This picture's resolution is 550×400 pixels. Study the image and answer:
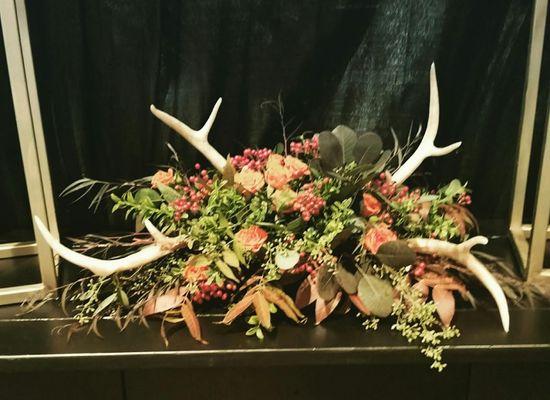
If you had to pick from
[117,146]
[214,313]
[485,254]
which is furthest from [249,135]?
[485,254]

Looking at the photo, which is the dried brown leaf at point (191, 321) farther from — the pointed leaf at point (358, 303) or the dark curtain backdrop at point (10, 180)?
the dark curtain backdrop at point (10, 180)

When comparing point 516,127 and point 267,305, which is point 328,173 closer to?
point 267,305

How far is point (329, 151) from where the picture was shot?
1.00 metres

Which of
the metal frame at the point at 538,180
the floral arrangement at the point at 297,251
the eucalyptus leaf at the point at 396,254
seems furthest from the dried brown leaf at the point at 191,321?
the metal frame at the point at 538,180

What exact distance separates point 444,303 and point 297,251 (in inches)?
9.9

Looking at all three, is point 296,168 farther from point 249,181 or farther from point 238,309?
point 238,309

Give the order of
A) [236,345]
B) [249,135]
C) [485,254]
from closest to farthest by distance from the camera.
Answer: [236,345], [485,254], [249,135]

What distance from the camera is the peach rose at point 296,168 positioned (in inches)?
40.6

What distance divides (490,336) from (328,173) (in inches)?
14.4

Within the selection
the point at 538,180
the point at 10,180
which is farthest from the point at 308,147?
the point at 10,180

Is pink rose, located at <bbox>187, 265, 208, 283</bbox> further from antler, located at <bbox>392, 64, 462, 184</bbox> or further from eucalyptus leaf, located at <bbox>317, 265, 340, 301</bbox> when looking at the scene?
antler, located at <bbox>392, 64, 462, 184</bbox>

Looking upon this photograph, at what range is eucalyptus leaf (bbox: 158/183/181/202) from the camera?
1.07 metres

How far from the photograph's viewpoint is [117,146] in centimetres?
128

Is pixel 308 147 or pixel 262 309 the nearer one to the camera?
pixel 262 309
